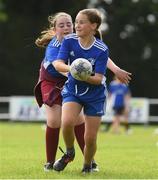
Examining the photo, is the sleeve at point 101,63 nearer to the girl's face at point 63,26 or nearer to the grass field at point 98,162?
the girl's face at point 63,26

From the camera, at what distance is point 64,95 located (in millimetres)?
8961

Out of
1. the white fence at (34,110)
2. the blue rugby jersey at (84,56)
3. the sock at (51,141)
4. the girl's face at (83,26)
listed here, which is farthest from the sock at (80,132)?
the white fence at (34,110)

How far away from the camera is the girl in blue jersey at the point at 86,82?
8.73 metres

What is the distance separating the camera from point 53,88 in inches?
373

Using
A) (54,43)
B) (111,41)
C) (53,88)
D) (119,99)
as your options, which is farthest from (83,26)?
(111,41)

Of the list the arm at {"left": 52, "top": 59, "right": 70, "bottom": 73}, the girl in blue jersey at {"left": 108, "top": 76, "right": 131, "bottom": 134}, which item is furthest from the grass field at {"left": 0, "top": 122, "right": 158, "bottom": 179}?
the girl in blue jersey at {"left": 108, "top": 76, "right": 131, "bottom": 134}

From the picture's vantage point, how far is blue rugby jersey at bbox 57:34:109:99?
873 cm

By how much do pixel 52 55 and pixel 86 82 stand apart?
30.5 inches

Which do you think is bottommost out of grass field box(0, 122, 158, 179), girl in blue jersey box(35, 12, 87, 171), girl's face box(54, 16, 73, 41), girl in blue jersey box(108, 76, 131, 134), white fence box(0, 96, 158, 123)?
white fence box(0, 96, 158, 123)

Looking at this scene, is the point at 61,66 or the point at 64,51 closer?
the point at 61,66

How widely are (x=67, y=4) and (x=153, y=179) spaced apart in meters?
28.2

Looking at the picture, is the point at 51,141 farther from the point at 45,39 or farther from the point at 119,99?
the point at 119,99

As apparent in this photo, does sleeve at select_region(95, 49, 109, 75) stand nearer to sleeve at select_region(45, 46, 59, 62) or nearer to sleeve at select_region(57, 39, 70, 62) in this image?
sleeve at select_region(57, 39, 70, 62)

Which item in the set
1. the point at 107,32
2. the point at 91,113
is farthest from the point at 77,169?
the point at 107,32
